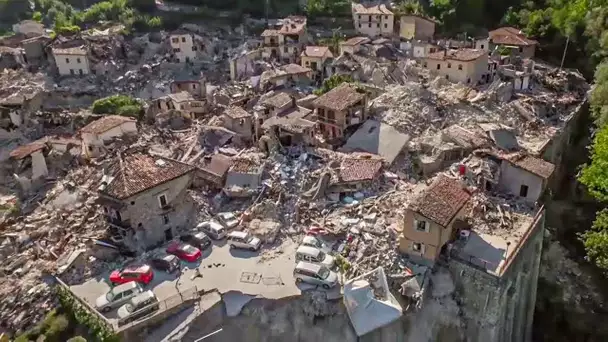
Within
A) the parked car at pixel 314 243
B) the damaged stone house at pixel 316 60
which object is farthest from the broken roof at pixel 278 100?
the parked car at pixel 314 243

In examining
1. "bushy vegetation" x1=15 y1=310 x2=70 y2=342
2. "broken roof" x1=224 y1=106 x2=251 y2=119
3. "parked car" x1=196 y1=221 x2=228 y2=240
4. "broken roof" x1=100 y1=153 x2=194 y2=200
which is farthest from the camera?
"broken roof" x1=224 y1=106 x2=251 y2=119

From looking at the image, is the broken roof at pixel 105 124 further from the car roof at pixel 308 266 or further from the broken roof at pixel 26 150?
the car roof at pixel 308 266

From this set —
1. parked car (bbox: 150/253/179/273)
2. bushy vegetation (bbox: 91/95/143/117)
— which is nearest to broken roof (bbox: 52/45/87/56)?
bushy vegetation (bbox: 91/95/143/117)

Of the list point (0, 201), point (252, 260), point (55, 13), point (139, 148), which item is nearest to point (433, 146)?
point (252, 260)

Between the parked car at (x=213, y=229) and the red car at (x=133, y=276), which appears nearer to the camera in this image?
the red car at (x=133, y=276)

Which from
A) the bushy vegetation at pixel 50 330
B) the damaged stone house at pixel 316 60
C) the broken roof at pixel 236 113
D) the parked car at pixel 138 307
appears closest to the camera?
the parked car at pixel 138 307

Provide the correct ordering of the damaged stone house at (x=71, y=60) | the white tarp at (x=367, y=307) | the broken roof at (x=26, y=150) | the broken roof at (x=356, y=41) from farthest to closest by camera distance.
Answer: the damaged stone house at (x=71, y=60) → the broken roof at (x=356, y=41) → the broken roof at (x=26, y=150) → the white tarp at (x=367, y=307)

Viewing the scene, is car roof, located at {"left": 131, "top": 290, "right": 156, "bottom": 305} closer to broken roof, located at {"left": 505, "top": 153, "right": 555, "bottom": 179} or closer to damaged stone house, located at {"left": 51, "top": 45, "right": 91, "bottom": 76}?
broken roof, located at {"left": 505, "top": 153, "right": 555, "bottom": 179}
